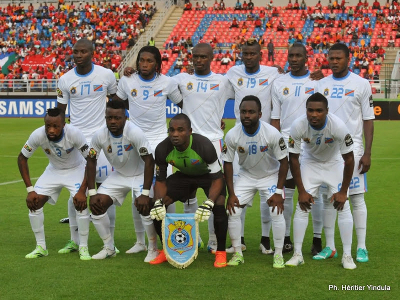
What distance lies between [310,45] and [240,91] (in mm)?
34153

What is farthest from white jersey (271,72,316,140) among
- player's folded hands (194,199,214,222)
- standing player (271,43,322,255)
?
player's folded hands (194,199,214,222)

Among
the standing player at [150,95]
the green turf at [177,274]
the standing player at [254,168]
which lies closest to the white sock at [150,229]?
the green turf at [177,274]

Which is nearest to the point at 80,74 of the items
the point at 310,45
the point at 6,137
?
the point at 6,137

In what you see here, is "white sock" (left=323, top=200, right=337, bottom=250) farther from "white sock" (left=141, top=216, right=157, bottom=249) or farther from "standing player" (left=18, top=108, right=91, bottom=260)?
"standing player" (left=18, top=108, right=91, bottom=260)

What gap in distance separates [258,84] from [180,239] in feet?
7.64

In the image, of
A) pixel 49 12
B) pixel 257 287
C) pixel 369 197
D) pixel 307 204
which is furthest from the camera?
pixel 49 12

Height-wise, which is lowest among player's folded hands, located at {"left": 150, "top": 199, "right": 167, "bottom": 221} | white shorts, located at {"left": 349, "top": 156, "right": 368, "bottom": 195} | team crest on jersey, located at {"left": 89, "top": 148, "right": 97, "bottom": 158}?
player's folded hands, located at {"left": 150, "top": 199, "right": 167, "bottom": 221}

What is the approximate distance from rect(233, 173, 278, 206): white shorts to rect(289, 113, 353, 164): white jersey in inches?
20.9

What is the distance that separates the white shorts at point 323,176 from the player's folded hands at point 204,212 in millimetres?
1079

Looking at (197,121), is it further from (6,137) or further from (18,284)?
(6,137)

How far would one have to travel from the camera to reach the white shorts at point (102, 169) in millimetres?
8477

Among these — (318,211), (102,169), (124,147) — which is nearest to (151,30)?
(102,169)

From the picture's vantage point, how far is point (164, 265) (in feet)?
24.5

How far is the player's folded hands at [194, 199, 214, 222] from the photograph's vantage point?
7242 millimetres
